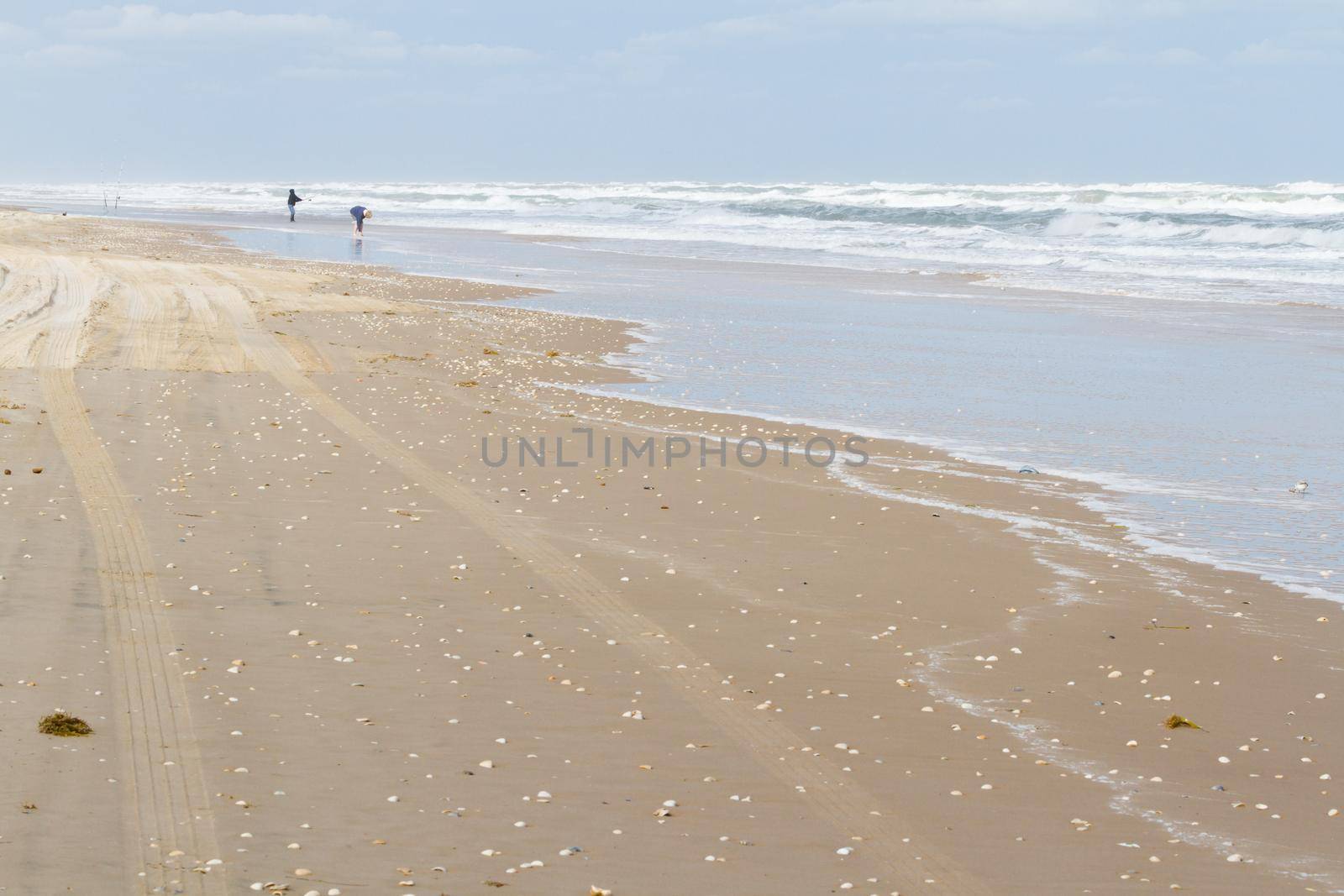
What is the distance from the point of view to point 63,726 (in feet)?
16.1

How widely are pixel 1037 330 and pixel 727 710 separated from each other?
1618cm

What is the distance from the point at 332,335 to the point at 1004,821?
44.7 ft

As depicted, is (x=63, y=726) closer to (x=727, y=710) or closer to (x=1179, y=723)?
(x=727, y=710)

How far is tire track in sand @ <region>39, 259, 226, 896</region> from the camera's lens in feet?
13.3

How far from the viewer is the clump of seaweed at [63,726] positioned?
4.87 meters

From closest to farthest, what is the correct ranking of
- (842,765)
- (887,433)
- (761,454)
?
(842,765), (761,454), (887,433)

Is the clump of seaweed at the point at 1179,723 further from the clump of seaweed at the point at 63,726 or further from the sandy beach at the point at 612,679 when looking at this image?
the clump of seaweed at the point at 63,726

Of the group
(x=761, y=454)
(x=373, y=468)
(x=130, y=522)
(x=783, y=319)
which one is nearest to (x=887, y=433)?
(x=761, y=454)

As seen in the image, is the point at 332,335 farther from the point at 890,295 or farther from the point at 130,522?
the point at 890,295

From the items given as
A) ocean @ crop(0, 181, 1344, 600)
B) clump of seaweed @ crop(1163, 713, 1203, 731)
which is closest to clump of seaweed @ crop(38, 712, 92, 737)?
clump of seaweed @ crop(1163, 713, 1203, 731)

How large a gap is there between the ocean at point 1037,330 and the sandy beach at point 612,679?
1180 mm

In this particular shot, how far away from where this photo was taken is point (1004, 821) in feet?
15.3

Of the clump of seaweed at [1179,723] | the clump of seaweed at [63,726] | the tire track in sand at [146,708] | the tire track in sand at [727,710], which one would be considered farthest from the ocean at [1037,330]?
the clump of seaweed at [63,726]

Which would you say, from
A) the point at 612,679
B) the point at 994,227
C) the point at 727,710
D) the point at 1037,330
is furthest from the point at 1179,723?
the point at 994,227
